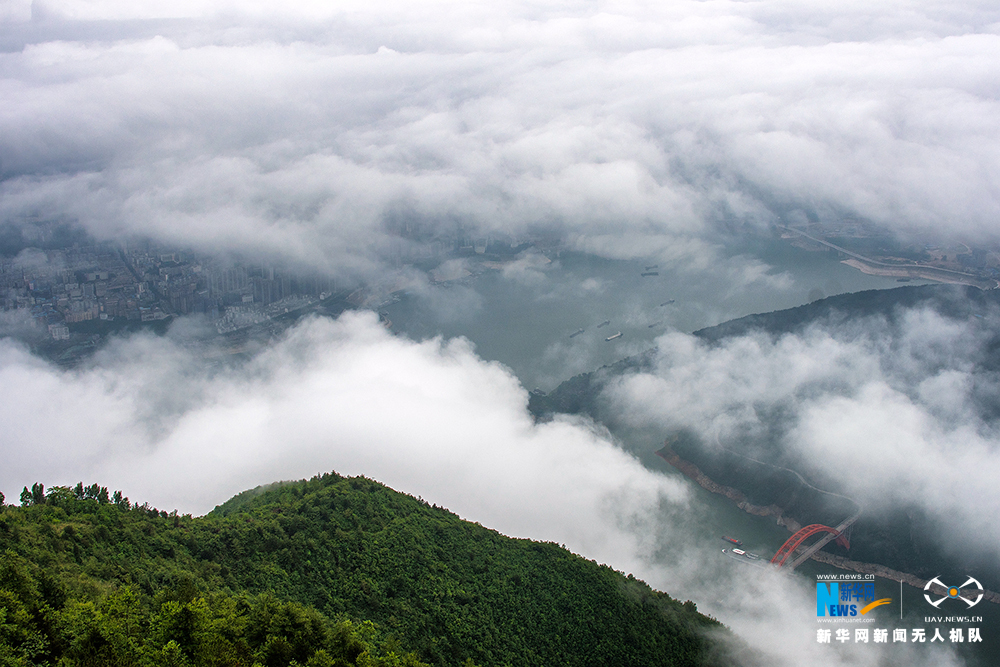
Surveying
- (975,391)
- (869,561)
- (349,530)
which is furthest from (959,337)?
(349,530)

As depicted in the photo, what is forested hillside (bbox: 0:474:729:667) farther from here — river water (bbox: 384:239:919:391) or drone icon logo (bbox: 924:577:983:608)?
river water (bbox: 384:239:919:391)

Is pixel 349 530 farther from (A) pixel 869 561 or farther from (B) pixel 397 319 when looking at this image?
(B) pixel 397 319

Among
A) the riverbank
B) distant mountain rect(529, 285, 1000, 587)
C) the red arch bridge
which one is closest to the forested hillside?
the red arch bridge

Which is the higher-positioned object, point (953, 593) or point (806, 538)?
point (806, 538)

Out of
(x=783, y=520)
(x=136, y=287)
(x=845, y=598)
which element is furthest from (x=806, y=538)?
(x=136, y=287)

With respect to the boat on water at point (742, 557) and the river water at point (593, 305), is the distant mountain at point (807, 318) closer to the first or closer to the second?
the river water at point (593, 305)

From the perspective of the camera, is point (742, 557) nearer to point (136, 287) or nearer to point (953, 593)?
point (953, 593)
